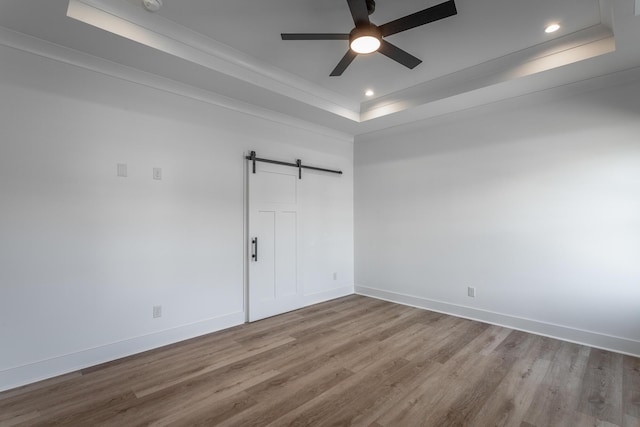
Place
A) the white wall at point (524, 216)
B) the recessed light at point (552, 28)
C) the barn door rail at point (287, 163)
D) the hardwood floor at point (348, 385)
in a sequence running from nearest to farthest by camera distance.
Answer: the hardwood floor at point (348, 385) < the recessed light at point (552, 28) < the white wall at point (524, 216) < the barn door rail at point (287, 163)

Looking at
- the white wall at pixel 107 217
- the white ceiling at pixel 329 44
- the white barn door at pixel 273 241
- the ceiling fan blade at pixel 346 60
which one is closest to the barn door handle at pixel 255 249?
the white barn door at pixel 273 241

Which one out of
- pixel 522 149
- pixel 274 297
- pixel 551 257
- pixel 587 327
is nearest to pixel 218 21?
pixel 274 297

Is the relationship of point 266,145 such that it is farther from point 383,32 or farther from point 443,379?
point 443,379

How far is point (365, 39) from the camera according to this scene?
92.2 inches

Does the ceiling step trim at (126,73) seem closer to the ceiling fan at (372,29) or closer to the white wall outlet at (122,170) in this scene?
the white wall outlet at (122,170)

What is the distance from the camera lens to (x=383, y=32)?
2.32 m

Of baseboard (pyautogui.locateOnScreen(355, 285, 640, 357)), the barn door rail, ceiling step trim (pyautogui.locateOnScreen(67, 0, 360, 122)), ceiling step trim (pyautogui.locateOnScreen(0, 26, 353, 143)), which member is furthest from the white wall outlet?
baseboard (pyautogui.locateOnScreen(355, 285, 640, 357))

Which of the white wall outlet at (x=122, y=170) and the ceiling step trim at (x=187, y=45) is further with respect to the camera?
the white wall outlet at (x=122, y=170)

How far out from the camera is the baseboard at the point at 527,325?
10.1ft

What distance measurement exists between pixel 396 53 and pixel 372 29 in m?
0.38

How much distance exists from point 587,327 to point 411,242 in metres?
2.19

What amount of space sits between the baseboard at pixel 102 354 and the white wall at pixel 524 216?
2.82 m

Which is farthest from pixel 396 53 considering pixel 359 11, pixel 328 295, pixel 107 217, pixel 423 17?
pixel 328 295

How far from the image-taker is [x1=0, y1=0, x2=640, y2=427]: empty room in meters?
2.37
